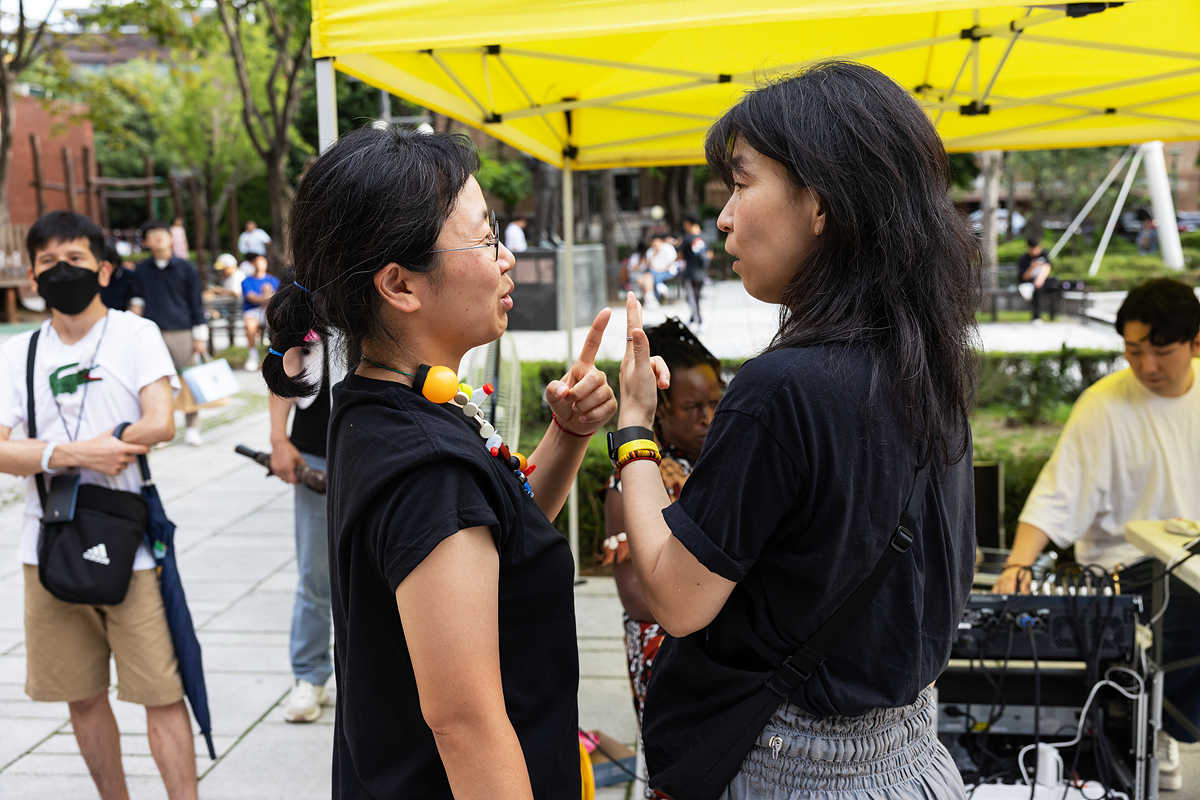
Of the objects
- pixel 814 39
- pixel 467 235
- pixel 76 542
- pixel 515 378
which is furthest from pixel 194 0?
pixel 467 235

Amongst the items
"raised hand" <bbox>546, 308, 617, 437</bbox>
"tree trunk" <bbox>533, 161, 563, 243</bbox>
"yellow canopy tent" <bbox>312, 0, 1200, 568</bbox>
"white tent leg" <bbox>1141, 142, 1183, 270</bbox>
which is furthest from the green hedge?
"tree trunk" <bbox>533, 161, 563, 243</bbox>

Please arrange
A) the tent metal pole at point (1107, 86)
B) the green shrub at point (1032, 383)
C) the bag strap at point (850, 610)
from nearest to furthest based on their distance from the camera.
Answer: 1. the bag strap at point (850, 610)
2. the tent metal pole at point (1107, 86)
3. the green shrub at point (1032, 383)

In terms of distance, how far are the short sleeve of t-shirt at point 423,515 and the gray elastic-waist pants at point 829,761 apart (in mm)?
568

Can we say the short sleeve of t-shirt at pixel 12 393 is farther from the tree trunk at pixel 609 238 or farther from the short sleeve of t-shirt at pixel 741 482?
the tree trunk at pixel 609 238

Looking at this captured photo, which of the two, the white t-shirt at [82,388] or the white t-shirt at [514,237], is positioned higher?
the white t-shirt at [514,237]

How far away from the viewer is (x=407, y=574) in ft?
4.39

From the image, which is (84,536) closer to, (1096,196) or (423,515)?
(423,515)

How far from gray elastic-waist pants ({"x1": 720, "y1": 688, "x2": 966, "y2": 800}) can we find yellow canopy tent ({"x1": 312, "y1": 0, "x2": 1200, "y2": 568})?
5.66ft

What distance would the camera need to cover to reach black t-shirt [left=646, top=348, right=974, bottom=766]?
1.40 meters

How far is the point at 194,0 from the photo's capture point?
12.9 m

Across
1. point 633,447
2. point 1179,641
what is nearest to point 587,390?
point 633,447

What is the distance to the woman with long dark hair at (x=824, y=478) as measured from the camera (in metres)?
1.42

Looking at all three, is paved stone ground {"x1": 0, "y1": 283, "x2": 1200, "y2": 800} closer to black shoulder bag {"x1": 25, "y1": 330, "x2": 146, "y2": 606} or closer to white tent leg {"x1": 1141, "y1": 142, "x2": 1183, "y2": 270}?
black shoulder bag {"x1": 25, "y1": 330, "x2": 146, "y2": 606}

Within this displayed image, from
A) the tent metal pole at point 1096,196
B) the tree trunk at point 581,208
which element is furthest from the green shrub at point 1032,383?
the tree trunk at point 581,208
